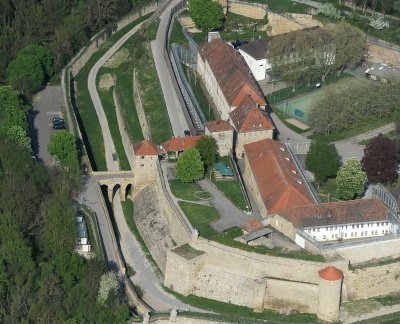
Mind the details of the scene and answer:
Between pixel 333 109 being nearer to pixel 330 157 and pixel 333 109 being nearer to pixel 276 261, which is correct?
pixel 330 157

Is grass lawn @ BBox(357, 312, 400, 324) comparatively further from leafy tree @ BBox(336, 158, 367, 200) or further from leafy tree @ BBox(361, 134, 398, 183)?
leafy tree @ BBox(361, 134, 398, 183)

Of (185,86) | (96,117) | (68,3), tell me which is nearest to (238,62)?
A: (185,86)

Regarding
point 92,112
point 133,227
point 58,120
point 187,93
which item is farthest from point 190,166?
point 92,112

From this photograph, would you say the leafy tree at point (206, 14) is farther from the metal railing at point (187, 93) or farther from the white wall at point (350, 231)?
the white wall at point (350, 231)

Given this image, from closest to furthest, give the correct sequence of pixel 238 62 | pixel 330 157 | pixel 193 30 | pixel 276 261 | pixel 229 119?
pixel 276 261
pixel 330 157
pixel 229 119
pixel 238 62
pixel 193 30

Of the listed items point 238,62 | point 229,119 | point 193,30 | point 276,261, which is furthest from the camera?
point 193,30

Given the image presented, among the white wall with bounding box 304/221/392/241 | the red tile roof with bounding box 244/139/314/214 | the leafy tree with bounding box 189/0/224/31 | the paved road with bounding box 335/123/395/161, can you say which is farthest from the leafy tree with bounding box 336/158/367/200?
the leafy tree with bounding box 189/0/224/31

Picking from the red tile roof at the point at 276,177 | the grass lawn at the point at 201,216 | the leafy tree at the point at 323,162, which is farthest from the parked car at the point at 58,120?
the leafy tree at the point at 323,162
